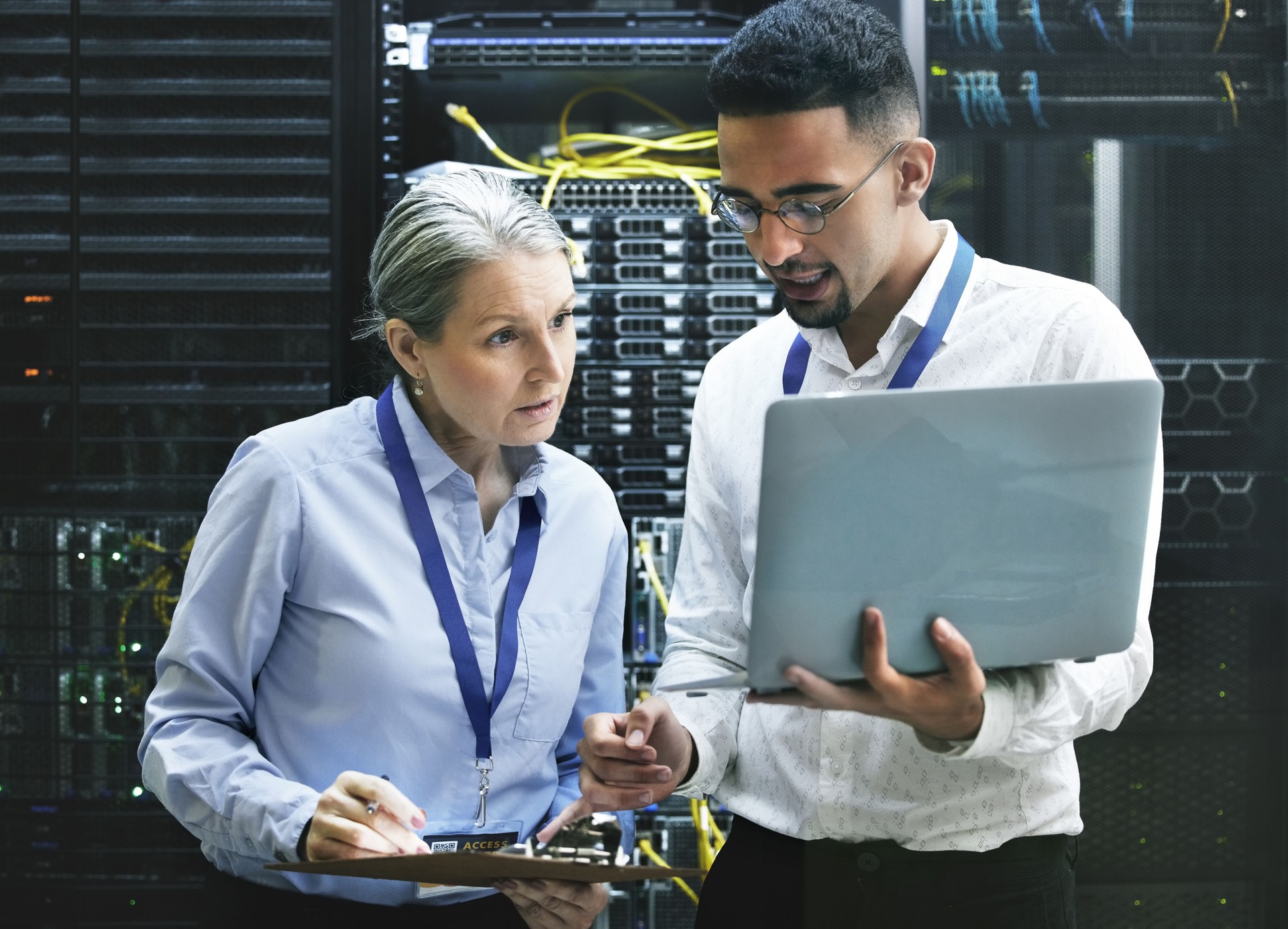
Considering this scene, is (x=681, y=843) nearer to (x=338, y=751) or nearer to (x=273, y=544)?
(x=338, y=751)

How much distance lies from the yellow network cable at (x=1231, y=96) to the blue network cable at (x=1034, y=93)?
0.96 ft

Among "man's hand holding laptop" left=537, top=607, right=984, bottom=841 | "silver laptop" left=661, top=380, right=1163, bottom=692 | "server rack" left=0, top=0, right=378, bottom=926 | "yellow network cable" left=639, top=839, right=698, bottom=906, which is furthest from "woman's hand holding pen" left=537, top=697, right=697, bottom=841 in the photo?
"server rack" left=0, top=0, right=378, bottom=926

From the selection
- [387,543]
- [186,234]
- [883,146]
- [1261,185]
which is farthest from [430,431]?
[1261,185]

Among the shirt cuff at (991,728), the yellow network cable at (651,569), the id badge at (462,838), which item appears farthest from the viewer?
the yellow network cable at (651,569)

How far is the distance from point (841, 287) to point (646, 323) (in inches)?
30.3

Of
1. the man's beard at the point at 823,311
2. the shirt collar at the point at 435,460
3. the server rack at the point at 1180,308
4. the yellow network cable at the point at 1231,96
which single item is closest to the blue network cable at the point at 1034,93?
the server rack at the point at 1180,308

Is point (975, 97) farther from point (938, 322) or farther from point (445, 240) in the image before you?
point (445, 240)

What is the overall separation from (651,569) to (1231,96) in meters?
1.25

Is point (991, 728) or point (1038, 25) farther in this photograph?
point (1038, 25)

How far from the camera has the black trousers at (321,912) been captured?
1.24 metres

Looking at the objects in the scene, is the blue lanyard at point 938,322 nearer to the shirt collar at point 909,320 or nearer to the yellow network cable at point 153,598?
the shirt collar at point 909,320

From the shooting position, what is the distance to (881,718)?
1192 millimetres

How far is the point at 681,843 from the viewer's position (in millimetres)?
Answer: 1941

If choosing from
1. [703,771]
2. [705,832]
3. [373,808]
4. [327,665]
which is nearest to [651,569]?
[705,832]
